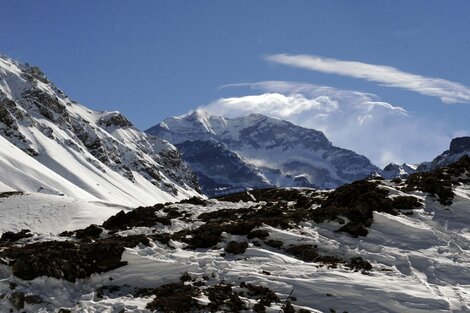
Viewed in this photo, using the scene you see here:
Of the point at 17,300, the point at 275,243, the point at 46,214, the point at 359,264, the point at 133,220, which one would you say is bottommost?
the point at 46,214

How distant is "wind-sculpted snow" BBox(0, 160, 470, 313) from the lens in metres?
18.3

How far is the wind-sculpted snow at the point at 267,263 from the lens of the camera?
18297 millimetres

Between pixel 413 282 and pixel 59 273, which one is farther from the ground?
pixel 413 282

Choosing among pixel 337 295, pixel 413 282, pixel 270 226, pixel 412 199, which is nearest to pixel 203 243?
pixel 270 226

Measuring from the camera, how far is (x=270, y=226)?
27.0 meters

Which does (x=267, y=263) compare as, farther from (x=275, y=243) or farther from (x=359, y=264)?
(x=359, y=264)

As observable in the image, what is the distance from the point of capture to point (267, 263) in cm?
2212

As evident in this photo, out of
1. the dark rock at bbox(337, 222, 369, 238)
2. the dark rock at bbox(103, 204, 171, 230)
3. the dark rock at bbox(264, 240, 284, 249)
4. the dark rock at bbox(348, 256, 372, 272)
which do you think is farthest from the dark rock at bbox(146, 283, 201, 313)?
the dark rock at bbox(103, 204, 171, 230)

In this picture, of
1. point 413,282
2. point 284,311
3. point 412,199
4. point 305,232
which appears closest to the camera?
point 284,311

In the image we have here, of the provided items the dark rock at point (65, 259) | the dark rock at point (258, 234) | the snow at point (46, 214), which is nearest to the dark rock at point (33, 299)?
the dark rock at point (65, 259)

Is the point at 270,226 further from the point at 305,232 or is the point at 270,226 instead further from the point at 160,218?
the point at 160,218

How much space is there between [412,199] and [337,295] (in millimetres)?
14719

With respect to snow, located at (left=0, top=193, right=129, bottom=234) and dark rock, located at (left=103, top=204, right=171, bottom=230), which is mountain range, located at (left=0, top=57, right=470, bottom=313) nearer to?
dark rock, located at (left=103, top=204, right=171, bottom=230)

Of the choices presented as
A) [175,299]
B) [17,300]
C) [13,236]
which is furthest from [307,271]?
[13,236]
